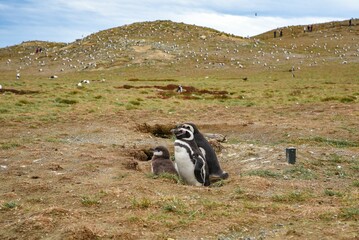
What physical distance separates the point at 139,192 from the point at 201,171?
2160 millimetres

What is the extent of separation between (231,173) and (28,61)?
232 ft

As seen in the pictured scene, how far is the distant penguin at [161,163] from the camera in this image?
11023 millimetres

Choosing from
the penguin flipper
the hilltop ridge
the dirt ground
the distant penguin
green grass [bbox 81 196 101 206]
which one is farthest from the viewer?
the hilltop ridge

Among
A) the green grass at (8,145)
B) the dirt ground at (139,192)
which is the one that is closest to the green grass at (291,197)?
the dirt ground at (139,192)

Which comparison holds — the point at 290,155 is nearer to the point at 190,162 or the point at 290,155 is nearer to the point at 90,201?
the point at 190,162

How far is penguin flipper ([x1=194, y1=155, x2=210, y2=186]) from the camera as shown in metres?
10.4

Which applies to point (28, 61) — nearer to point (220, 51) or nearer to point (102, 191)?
point (220, 51)

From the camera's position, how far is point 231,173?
1166 centimetres

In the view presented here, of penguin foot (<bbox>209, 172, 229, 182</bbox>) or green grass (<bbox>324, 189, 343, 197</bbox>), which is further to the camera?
penguin foot (<bbox>209, 172, 229, 182</bbox>)

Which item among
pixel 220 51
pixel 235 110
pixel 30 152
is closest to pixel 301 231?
pixel 30 152

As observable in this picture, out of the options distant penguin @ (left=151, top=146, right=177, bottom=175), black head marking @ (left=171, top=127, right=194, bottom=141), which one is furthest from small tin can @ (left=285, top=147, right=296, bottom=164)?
distant penguin @ (left=151, top=146, right=177, bottom=175)

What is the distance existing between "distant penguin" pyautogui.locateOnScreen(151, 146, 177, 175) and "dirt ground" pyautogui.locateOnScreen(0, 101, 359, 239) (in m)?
0.32

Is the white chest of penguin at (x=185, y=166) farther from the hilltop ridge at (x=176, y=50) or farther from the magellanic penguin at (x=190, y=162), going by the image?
the hilltop ridge at (x=176, y=50)

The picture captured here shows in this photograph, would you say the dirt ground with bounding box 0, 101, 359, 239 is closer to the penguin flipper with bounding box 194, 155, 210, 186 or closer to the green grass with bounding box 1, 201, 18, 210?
the green grass with bounding box 1, 201, 18, 210
